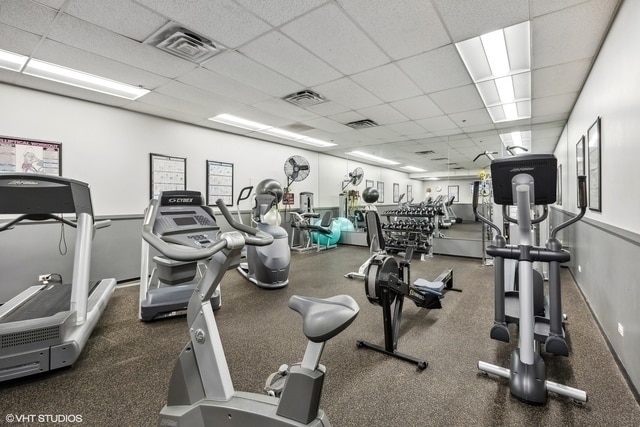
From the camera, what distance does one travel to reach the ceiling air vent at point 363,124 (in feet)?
17.3

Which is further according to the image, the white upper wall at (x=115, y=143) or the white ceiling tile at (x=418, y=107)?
the white ceiling tile at (x=418, y=107)

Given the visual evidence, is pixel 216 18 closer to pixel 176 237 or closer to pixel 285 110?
pixel 176 237

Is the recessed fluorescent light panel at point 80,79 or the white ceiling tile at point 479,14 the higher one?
the recessed fluorescent light panel at point 80,79

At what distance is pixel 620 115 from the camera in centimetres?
217

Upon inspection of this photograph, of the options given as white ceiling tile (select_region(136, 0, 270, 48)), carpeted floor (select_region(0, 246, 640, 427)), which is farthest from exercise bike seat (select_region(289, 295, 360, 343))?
white ceiling tile (select_region(136, 0, 270, 48))

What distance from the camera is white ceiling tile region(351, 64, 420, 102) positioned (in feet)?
10.8

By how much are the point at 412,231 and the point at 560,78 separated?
310 centimetres

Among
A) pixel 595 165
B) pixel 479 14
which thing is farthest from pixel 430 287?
pixel 479 14

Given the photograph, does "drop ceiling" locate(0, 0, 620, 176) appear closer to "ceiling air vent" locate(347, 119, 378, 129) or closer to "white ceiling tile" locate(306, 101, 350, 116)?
"white ceiling tile" locate(306, 101, 350, 116)

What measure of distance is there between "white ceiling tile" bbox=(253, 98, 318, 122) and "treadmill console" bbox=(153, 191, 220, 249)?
1.91m

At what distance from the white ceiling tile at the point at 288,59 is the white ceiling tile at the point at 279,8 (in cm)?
22

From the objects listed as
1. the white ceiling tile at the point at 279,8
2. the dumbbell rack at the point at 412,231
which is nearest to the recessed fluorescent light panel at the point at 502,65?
the white ceiling tile at the point at 279,8

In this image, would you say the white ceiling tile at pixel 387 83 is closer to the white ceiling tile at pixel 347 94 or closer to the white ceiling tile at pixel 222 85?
the white ceiling tile at pixel 347 94

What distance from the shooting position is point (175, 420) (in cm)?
126
